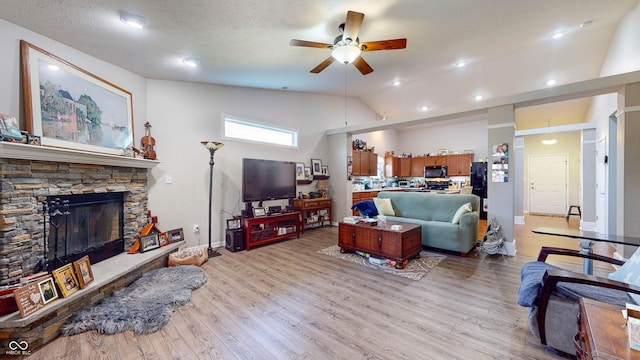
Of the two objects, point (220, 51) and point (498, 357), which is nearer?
point (498, 357)

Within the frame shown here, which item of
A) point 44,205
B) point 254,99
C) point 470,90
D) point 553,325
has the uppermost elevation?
point 470,90

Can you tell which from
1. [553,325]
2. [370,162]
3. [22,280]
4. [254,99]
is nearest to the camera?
[553,325]

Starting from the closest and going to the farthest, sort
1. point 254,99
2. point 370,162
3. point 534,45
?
1. point 534,45
2. point 254,99
3. point 370,162

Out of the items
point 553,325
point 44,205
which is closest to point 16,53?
point 44,205

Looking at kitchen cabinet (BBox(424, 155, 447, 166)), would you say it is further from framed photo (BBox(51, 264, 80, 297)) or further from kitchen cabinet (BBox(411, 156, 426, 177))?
framed photo (BBox(51, 264, 80, 297))

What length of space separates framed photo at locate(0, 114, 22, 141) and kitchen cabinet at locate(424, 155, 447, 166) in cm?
897

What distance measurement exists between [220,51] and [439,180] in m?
7.71

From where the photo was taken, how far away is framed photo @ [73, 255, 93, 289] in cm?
212

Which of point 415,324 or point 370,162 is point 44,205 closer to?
point 415,324

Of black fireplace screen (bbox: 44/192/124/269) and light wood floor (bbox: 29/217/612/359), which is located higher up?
black fireplace screen (bbox: 44/192/124/269)

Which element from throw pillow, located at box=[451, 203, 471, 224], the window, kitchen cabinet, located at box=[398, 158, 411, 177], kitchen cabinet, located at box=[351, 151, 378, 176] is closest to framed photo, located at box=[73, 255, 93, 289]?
the window

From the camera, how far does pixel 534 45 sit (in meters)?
3.88

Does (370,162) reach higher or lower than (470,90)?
lower

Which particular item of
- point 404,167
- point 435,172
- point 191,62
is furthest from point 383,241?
point 404,167
